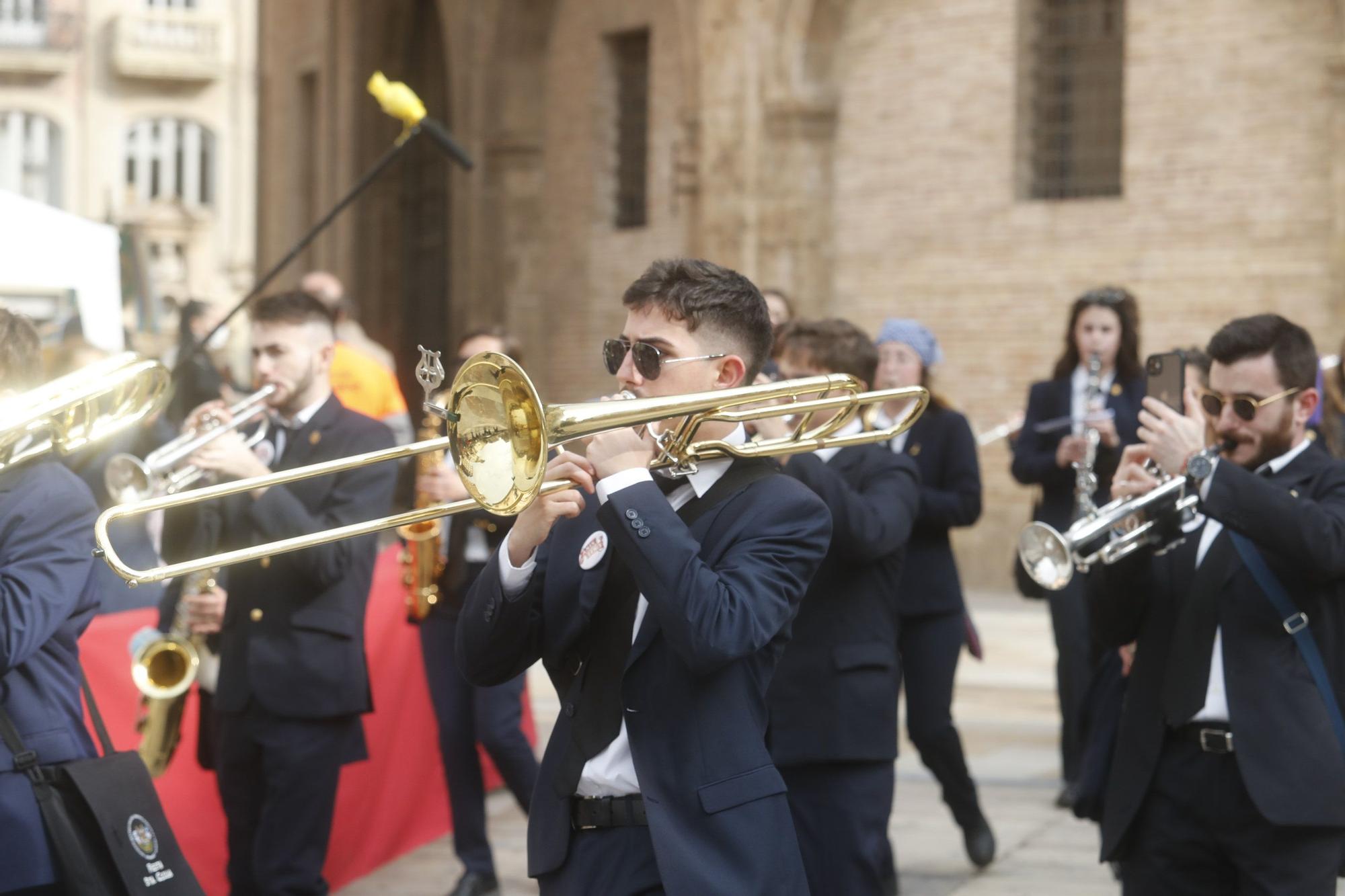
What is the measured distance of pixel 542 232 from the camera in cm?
2289

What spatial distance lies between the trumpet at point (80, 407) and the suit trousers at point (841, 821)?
2139mm

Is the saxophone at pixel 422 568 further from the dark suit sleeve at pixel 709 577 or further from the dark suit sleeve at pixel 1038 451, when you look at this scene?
the dark suit sleeve at pixel 709 577

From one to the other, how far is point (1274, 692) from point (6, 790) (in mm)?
2911

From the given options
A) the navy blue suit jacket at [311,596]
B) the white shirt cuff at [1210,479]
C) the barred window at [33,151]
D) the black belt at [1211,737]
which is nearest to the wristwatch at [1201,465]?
the white shirt cuff at [1210,479]

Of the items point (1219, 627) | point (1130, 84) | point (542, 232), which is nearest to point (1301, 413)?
point (1219, 627)

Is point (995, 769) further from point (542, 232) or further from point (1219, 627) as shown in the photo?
point (542, 232)

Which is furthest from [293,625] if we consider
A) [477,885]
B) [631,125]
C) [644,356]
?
[631,125]

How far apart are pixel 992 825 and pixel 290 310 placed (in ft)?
13.3

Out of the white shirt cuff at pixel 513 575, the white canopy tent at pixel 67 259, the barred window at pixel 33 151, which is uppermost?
the barred window at pixel 33 151

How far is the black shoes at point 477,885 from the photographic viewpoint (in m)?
6.53

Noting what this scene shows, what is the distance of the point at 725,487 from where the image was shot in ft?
11.5

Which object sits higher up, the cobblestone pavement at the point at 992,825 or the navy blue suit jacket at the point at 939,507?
the navy blue suit jacket at the point at 939,507

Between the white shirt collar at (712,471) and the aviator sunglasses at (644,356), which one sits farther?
the white shirt collar at (712,471)

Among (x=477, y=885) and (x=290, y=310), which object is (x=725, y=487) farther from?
(x=477, y=885)
